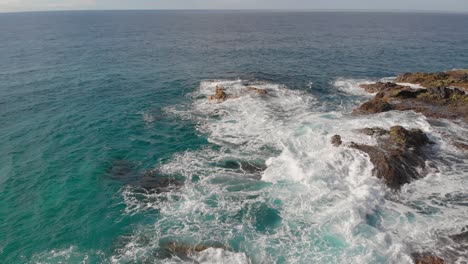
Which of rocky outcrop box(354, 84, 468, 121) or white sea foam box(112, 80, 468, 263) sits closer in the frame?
white sea foam box(112, 80, 468, 263)

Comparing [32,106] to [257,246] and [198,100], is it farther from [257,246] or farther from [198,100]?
[257,246]

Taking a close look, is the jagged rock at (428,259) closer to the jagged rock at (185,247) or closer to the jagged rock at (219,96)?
the jagged rock at (185,247)

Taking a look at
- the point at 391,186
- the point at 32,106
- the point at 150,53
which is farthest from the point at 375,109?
the point at 150,53

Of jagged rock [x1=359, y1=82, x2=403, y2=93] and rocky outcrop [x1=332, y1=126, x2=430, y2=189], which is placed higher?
jagged rock [x1=359, y1=82, x2=403, y2=93]

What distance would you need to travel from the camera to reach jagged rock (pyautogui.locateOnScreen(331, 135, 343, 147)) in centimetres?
3378

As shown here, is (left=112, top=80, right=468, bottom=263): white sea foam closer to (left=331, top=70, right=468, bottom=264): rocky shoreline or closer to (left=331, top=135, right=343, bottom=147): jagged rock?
(left=331, top=135, right=343, bottom=147): jagged rock

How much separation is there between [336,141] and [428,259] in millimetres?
16027

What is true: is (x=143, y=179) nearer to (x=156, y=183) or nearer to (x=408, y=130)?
(x=156, y=183)

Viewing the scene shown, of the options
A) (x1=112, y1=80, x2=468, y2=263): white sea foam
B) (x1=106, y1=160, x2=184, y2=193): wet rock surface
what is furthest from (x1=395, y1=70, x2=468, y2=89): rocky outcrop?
(x1=106, y1=160, x2=184, y2=193): wet rock surface

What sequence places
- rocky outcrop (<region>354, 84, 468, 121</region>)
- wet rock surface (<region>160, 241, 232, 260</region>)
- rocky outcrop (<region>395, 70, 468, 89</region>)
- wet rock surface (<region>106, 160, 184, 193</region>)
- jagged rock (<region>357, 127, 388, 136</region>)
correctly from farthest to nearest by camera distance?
rocky outcrop (<region>395, 70, 468, 89</region>), rocky outcrop (<region>354, 84, 468, 121</region>), jagged rock (<region>357, 127, 388, 136</region>), wet rock surface (<region>106, 160, 184, 193</region>), wet rock surface (<region>160, 241, 232, 260</region>)

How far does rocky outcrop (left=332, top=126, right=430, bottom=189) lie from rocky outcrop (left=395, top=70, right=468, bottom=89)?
25818 millimetres

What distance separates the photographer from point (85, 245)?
2292 cm

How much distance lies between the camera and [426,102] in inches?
1778

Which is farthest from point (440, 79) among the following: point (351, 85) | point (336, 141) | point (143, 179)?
point (143, 179)
